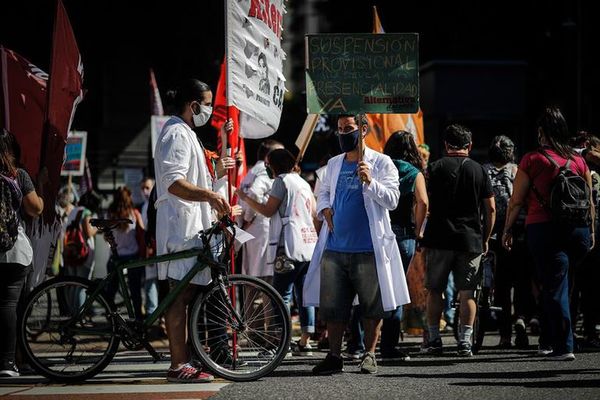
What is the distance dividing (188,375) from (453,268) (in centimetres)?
279

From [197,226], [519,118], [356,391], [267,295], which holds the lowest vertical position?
[356,391]

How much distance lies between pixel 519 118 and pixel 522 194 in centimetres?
2103

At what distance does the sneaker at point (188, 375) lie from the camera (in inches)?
286

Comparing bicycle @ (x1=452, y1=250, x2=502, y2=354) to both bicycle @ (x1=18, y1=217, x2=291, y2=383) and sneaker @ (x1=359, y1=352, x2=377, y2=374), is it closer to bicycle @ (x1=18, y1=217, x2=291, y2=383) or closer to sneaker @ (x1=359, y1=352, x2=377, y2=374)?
sneaker @ (x1=359, y1=352, x2=377, y2=374)

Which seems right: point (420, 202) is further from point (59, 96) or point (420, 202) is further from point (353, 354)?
point (59, 96)

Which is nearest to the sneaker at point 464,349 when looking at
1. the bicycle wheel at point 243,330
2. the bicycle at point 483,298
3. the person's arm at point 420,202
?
the bicycle at point 483,298

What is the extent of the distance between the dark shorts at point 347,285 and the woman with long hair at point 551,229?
4.99ft

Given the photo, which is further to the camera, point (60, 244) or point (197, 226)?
point (60, 244)

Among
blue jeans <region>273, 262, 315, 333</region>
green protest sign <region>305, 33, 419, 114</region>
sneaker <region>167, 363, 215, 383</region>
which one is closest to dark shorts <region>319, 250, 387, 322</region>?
sneaker <region>167, 363, 215, 383</region>

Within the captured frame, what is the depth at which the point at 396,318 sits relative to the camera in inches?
332

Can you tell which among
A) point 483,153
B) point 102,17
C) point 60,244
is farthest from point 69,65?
point 483,153

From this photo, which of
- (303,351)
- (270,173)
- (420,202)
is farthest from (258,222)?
(420,202)

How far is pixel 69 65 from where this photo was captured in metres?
8.62

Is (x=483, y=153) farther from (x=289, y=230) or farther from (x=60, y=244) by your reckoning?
(x=289, y=230)
